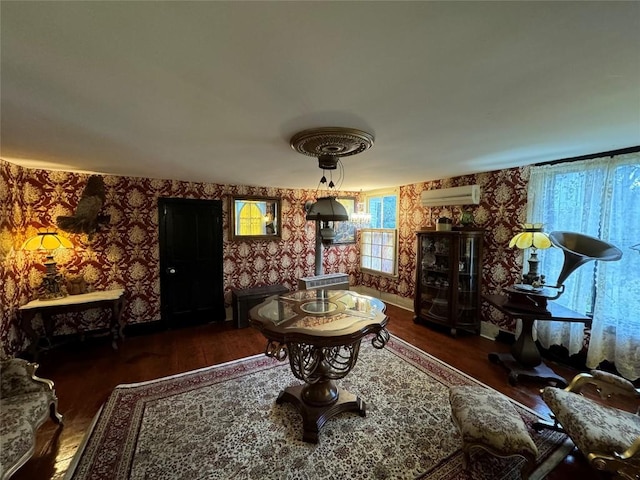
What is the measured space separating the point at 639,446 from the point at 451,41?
2.10 meters

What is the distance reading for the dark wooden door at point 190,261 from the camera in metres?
3.80

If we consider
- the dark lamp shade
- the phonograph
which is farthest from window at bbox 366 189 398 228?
the dark lamp shade

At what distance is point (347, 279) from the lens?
16.5 feet

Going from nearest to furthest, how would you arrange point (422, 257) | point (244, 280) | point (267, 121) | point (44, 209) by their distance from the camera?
point (267, 121) → point (44, 209) → point (422, 257) → point (244, 280)

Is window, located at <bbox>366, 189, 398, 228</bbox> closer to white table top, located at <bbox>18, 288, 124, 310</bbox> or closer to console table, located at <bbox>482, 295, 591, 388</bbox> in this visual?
console table, located at <bbox>482, 295, 591, 388</bbox>

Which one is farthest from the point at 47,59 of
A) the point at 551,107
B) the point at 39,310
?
the point at 39,310

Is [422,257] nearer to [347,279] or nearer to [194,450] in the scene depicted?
[347,279]

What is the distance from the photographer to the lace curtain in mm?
2377

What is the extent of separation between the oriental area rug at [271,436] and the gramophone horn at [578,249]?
1.35 m

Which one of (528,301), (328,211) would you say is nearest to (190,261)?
(328,211)

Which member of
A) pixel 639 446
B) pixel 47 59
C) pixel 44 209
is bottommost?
pixel 639 446

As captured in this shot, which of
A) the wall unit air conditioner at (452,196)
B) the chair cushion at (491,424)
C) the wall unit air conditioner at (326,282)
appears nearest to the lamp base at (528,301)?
the chair cushion at (491,424)

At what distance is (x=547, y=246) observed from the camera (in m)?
2.53

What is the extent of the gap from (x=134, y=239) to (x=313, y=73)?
11.9ft
